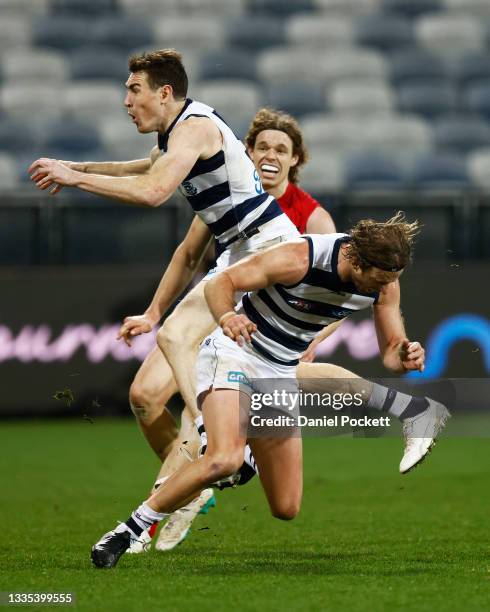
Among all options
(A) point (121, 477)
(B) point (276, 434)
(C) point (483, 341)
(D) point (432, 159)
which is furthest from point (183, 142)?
(D) point (432, 159)

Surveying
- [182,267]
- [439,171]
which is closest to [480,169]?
[439,171]

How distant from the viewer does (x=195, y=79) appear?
16.3m

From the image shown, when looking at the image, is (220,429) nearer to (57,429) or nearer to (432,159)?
(57,429)

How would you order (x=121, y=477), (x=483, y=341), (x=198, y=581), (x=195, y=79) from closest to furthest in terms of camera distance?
(x=198, y=581) < (x=121, y=477) < (x=483, y=341) < (x=195, y=79)

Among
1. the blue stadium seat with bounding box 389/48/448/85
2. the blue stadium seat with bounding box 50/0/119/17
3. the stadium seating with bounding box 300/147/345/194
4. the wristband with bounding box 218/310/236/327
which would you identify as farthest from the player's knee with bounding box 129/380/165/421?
the blue stadium seat with bounding box 50/0/119/17

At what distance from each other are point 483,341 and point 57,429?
409 centimetres

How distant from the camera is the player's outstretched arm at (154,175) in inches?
202

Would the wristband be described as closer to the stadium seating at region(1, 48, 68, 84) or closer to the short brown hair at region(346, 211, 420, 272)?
the short brown hair at region(346, 211, 420, 272)

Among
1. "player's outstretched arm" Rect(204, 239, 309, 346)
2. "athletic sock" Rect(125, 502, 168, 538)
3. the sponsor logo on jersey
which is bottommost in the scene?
"athletic sock" Rect(125, 502, 168, 538)

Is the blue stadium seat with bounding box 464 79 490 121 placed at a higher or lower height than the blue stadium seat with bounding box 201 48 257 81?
lower

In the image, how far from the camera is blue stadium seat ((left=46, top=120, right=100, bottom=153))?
15.0 m

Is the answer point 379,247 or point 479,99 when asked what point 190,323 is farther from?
point 479,99

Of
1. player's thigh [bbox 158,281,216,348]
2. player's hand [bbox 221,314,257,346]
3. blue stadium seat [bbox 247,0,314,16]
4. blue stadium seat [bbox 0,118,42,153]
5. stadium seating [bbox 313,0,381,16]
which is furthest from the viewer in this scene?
stadium seating [bbox 313,0,381,16]

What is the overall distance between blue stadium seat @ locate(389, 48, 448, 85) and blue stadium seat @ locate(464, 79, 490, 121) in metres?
0.50
